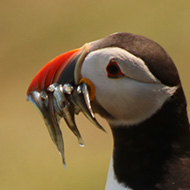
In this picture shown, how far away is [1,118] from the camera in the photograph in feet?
27.6

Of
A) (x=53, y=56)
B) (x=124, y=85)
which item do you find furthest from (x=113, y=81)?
Answer: (x=53, y=56)

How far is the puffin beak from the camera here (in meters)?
2.90

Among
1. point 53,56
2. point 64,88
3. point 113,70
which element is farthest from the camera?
point 53,56

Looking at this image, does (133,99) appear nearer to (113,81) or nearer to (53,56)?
(113,81)

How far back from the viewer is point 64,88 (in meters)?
2.92

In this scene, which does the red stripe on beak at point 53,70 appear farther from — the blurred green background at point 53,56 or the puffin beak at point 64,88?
the blurred green background at point 53,56

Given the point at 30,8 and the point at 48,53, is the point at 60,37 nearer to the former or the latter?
the point at 48,53

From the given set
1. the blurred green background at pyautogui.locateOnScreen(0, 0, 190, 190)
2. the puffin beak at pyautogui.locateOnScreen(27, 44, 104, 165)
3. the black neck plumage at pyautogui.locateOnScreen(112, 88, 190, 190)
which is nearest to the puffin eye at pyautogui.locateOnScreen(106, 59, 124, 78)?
the puffin beak at pyautogui.locateOnScreen(27, 44, 104, 165)

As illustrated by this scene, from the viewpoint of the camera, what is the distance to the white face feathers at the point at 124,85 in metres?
2.78

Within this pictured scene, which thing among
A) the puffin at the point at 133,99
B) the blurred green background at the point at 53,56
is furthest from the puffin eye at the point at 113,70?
the blurred green background at the point at 53,56

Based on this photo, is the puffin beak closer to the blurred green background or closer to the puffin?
the puffin

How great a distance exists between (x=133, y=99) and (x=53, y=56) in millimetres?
6922

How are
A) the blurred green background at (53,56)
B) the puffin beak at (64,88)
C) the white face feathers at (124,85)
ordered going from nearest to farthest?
the white face feathers at (124,85), the puffin beak at (64,88), the blurred green background at (53,56)

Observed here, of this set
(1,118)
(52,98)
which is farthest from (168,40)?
(52,98)
